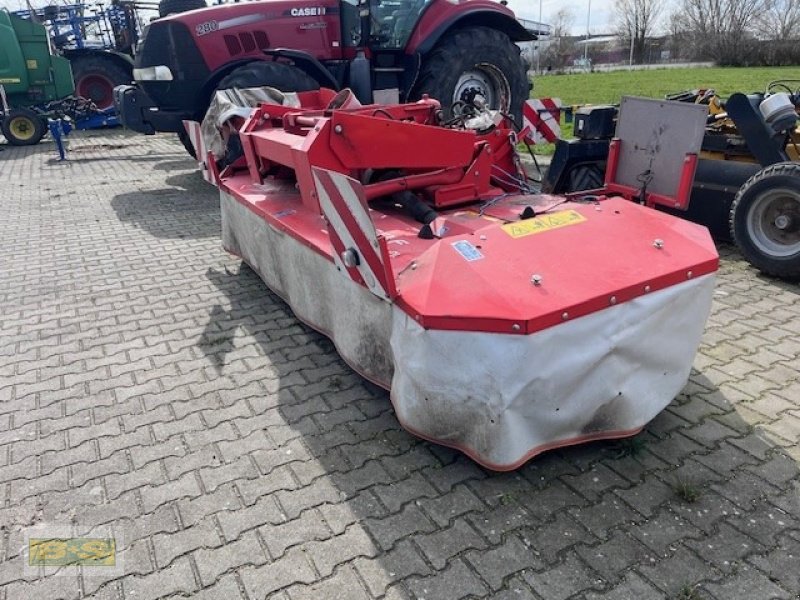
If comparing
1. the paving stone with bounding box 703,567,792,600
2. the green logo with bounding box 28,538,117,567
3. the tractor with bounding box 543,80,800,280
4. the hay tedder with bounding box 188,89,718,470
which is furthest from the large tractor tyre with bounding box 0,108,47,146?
the paving stone with bounding box 703,567,792,600

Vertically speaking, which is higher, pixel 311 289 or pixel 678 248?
pixel 678 248

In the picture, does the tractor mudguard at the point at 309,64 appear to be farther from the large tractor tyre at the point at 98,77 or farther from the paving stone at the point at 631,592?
the large tractor tyre at the point at 98,77

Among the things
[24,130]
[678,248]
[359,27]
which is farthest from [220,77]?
[24,130]

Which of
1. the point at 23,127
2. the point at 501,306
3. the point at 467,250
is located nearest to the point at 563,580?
the point at 501,306

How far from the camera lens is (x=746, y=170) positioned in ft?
15.0

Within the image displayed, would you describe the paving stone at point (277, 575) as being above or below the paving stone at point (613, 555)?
below

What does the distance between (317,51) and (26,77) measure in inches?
336

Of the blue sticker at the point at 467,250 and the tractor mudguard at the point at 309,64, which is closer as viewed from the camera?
the blue sticker at the point at 467,250

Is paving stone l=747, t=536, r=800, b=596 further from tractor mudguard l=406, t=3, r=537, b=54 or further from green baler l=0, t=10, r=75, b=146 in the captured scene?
green baler l=0, t=10, r=75, b=146

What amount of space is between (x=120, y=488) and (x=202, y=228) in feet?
13.7

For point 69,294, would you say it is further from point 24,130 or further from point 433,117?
point 24,130

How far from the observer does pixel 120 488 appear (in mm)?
2426

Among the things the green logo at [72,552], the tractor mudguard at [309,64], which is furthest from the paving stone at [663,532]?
the tractor mudguard at [309,64]

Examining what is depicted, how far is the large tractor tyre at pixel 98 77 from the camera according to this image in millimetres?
14276
